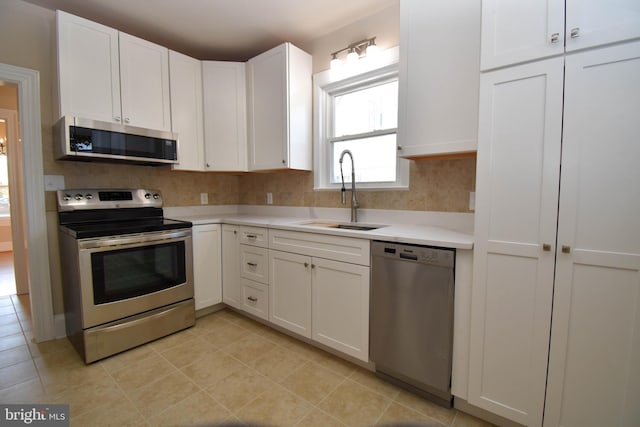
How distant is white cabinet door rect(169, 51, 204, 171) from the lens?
2.63 m

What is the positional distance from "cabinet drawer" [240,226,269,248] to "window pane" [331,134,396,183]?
87 cm

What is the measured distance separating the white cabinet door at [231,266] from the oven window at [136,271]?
1.30ft

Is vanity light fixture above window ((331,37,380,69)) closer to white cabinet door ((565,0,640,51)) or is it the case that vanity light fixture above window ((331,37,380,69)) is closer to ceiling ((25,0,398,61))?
ceiling ((25,0,398,61))

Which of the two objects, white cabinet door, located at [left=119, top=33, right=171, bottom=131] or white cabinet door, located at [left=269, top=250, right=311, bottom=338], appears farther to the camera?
white cabinet door, located at [left=119, top=33, right=171, bottom=131]

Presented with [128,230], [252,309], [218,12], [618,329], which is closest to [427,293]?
[618,329]

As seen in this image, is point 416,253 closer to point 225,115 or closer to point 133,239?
point 133,239

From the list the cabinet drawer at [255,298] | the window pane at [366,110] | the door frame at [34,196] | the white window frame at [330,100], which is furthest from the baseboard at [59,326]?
the window pane at [366,110]

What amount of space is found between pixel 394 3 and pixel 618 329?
2376 mm

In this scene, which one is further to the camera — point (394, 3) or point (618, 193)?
point (394, 3)

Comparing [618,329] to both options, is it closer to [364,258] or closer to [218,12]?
[364,258]

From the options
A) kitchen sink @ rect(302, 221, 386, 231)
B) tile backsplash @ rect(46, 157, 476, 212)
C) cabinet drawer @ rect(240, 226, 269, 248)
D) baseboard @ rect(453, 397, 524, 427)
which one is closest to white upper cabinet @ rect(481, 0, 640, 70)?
tile backsplash @ rect(46, 157, 476, 212)

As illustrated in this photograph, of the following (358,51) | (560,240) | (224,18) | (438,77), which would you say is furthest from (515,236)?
(224,18)

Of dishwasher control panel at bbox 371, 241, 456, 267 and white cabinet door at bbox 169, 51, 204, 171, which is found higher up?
white cabinet door at bbox 169, 51, 204, 171

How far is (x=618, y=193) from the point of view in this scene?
111 centimetres
